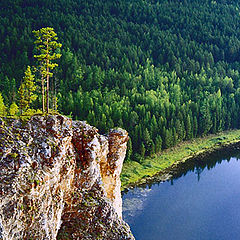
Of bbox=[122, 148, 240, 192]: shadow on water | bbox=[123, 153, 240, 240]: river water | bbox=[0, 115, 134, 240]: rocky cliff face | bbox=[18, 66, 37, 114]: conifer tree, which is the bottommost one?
bbox=[123, 153, 240, 240]: river water

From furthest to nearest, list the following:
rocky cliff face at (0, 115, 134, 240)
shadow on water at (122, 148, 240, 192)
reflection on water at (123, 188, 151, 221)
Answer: shadow on water at (122, 148, 240, 192), reflection on water at (123, 188, 151, 221), rocky cliff face at (0, 115, 134, 240)

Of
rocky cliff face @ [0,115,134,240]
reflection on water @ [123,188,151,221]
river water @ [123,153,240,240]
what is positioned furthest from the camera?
reflection on water @ [123,188,151,221]

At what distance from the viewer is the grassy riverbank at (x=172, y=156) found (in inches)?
4039

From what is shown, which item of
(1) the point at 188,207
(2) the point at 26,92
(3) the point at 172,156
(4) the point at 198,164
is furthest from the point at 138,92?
(2) the point at 26,92

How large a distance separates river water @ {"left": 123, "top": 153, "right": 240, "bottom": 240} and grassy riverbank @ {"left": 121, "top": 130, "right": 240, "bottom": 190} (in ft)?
22.7

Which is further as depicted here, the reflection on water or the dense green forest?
the dense green forest

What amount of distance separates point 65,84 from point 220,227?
3818 inches

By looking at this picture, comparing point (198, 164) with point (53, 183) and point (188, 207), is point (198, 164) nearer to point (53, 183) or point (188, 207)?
point (188, 207)

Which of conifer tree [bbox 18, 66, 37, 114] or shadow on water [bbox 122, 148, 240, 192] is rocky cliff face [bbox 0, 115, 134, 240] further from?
shadow on water [bbox 122, 148, 240, 192]

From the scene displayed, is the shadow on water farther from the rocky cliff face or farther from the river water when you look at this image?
the rocky cliff face

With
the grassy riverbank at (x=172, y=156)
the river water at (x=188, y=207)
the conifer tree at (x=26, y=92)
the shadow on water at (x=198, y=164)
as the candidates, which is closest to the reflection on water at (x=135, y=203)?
the river water at (x=188, y=207)

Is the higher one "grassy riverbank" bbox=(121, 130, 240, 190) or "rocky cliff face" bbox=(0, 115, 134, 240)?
"rocky cliff face" bbox=(0, 115, 134, 240)

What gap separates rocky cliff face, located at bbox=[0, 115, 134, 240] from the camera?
26438 mm

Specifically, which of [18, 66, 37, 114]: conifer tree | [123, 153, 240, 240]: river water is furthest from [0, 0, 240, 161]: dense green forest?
[18, 66, 37, 114]: conifer tree
